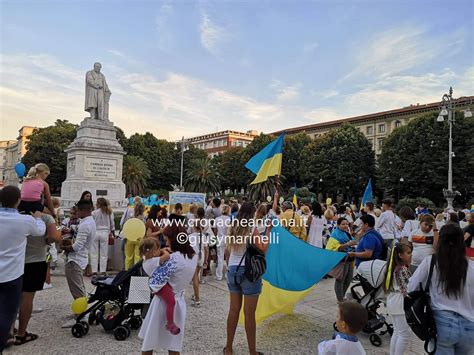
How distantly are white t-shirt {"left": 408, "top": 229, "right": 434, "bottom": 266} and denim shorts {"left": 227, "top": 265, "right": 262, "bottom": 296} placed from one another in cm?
331

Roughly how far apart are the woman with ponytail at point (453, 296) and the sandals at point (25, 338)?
504 cm

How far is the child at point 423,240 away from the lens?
19.4 ft

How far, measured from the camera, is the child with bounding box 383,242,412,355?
3965 millimetres

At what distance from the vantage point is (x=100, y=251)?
27.4ft

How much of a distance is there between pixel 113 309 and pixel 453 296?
4.56 metres

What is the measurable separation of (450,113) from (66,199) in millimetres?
23753

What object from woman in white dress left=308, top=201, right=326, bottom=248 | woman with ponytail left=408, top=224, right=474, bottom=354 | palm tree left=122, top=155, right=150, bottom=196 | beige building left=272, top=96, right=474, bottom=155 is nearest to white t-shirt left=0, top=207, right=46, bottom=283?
woman with ponytail left=408, top=224, right=474, bottom=354

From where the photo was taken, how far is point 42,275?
4.73 metres

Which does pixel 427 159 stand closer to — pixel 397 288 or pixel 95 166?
pixel 95 166

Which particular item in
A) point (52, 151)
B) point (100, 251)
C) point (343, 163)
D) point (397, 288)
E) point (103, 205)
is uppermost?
point (52, 151)

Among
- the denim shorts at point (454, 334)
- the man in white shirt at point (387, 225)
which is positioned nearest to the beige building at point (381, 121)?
the man in white shirt at point (387, 225)

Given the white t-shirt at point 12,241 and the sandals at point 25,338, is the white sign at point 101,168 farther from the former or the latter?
the white t-shirt at point 12,241

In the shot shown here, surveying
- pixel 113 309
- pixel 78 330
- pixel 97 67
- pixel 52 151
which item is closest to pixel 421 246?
pixel 113 309

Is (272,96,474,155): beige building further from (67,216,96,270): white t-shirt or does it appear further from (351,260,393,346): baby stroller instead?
(67,216,96,270): white t-shirt
